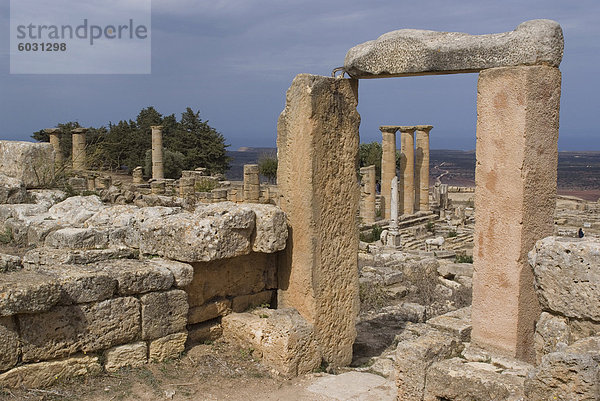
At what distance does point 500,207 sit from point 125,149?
38.3 metres

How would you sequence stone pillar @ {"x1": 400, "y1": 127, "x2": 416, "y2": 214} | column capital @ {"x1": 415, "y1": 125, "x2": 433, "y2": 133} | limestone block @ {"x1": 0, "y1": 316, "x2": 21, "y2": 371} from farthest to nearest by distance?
column capital @ {"x1": 415, "y1": 125, "x2": 433, "y2": 133} < stone pillar @ {"x1": 400, "y1": 127, "x2": 416, "y2": 214} < limestone block @ {"x1": 0, "y1": 316, "x2": 21, "y2": 371}

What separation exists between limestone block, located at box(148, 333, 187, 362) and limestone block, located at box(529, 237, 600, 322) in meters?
3.06

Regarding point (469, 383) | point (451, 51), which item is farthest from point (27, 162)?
point (469, 383)

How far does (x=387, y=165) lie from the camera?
30.4 m

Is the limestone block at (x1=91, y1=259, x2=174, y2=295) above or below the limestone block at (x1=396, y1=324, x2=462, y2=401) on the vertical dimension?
above

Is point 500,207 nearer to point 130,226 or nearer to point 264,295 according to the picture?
point 264,295

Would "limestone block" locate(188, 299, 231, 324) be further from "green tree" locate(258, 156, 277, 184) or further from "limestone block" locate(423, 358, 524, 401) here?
"green tree" locate(258, 156, 277, 184)

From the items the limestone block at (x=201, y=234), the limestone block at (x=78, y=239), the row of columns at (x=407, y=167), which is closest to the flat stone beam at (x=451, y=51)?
the limestone block at (x=201, y=234)

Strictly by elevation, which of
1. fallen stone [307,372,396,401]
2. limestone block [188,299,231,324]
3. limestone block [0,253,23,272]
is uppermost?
limestone block [0,253,23,272]

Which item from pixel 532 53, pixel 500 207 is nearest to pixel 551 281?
pixel 500 207

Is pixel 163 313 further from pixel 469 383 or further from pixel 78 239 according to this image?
pixel 469 383

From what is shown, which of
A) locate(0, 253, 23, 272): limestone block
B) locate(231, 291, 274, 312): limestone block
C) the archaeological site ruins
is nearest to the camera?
the archaeological site ruins

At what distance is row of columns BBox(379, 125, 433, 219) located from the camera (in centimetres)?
3048

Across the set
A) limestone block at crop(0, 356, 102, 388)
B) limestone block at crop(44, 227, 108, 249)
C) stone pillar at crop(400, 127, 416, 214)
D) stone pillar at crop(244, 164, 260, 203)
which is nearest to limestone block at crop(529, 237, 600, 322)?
limestone block at crop(0, 356, 102, 388)
